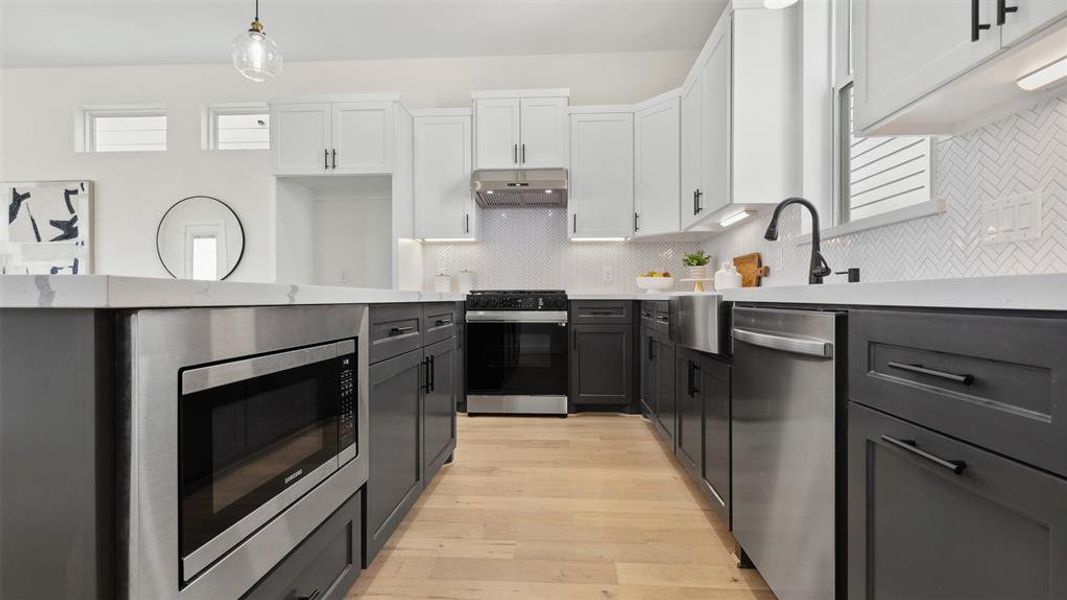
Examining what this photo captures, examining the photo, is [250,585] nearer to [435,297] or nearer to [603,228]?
[435,297]

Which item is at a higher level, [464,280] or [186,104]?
[186,104]

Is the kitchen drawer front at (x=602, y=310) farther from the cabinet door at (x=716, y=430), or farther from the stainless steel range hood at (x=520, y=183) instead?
the cabinet door at (x=716, y=430)

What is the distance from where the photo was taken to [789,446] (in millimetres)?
1237

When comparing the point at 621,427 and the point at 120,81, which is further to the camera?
the point at 120,81

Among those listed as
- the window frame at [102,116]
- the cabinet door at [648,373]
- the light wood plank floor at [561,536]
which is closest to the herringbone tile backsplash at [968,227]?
the cabinet door at [648,373]

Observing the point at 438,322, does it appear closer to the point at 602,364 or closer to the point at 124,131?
the point at 602,364

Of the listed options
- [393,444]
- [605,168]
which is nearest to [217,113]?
[605,168]

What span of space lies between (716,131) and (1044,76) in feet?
6.15

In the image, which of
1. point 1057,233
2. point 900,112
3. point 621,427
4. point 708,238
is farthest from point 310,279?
point 1057,233

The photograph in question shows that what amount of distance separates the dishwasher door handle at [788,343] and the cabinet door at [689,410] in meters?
0.59

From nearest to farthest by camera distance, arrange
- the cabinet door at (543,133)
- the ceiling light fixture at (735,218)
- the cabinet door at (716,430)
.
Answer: the cabinet door at (716,430) < the ceiling light fixture at (735,218) < the cabinet door at (543,133)

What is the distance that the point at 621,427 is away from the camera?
338 cm

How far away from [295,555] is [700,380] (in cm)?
159

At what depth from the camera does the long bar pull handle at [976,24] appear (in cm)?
104
